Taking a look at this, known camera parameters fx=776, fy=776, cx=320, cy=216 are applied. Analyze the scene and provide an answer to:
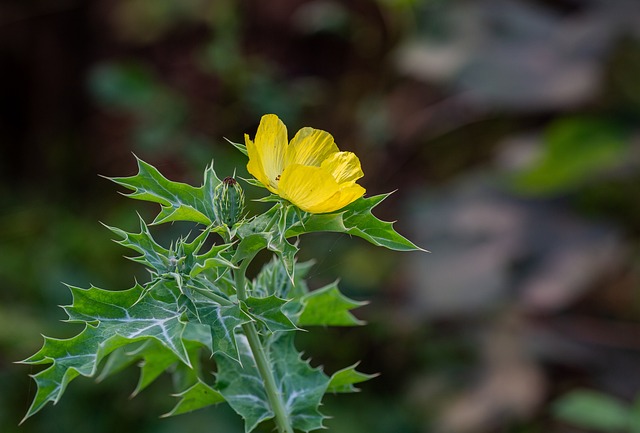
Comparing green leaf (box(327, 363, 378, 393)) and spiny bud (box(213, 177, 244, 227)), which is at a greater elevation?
spiny bud (box(213, 177, 244, 227))

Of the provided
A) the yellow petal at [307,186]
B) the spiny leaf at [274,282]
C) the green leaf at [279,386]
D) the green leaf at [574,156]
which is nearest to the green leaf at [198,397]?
the green leaf at [279,386]

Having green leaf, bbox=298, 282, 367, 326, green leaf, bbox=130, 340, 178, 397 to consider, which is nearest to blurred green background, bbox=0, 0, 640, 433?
green leaf, bbox=298, 282, 367, 326

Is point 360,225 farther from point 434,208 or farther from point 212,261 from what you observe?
point 434,208

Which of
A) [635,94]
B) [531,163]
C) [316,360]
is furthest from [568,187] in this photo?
[316,360]

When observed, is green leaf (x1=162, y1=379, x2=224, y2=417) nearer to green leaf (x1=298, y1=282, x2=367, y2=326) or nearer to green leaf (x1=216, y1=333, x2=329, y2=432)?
green leaf (x1=216, y1=333, x2=329, y2=432)

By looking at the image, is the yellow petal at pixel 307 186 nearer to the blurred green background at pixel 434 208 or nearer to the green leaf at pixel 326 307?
the green leaf at pixel 326 307

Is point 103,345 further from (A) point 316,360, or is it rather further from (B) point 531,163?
(B) point 531,163

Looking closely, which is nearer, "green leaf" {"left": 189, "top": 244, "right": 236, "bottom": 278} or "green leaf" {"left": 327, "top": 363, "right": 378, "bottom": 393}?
"green leaf" {"left": 189, "top": 244, "right": 236, "bottom": 278}
